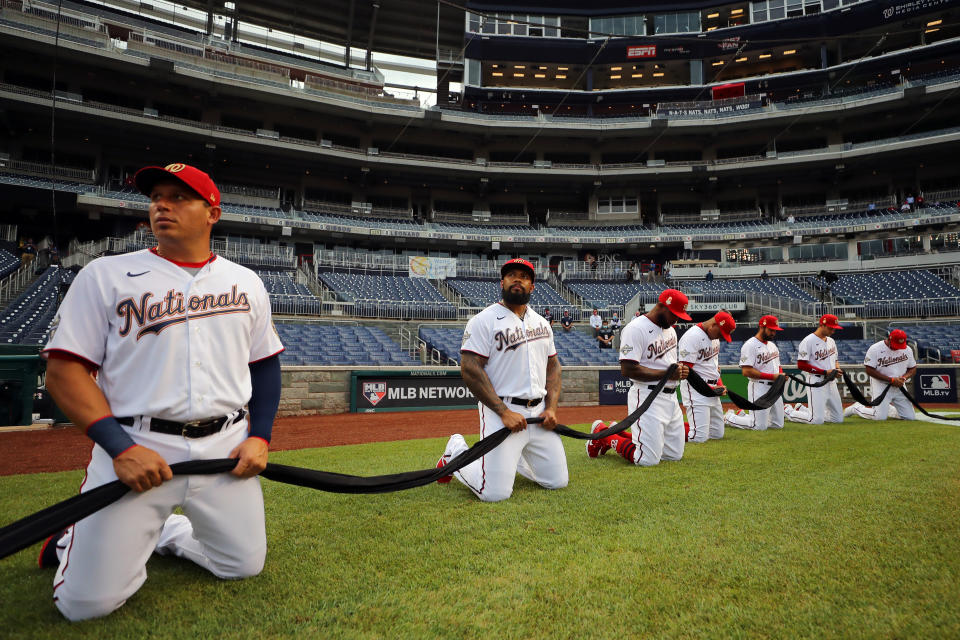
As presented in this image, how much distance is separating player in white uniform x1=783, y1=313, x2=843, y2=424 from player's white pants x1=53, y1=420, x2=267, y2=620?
34.5 feet

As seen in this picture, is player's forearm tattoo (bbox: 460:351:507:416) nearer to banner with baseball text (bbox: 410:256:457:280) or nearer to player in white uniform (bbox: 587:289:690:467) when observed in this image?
player in white uniform (bbox: 587:289:690:467)

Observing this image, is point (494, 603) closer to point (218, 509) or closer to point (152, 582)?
point (218, 509)

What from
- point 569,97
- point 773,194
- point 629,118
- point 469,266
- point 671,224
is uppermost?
point 569,97

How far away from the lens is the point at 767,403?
26.8ft

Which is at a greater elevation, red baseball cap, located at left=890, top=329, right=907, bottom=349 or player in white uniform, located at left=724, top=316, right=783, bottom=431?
red baseball cap, located at left=890, top=329, right=907, bottom=349

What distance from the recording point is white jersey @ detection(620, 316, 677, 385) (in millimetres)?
5859

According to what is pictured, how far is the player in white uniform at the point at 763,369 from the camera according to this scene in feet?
28.9

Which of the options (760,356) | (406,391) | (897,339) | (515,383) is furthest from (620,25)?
(515,383)

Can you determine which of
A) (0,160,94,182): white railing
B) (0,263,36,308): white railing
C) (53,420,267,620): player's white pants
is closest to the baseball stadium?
(53,420,267,620): player's white pants

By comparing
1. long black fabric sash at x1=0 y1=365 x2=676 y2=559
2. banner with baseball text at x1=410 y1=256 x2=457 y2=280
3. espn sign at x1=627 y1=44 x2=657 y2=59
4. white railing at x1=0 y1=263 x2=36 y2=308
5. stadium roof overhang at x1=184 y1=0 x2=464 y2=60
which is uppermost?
stadium roof overhang at x1=184 y1=0 x2=464 y2=60

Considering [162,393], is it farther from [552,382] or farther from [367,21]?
[367,21]

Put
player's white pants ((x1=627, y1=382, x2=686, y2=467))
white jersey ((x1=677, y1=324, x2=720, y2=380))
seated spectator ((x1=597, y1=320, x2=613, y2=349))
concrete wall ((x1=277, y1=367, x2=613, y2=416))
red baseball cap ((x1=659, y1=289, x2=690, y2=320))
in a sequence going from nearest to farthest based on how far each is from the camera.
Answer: player's white pants ((x1=627, y1=382, x2=686, y2=467)) → red baseball cap ((x1=659, y1=289, x2=690, y2=320)) → white jersey ((x1=677, y1=324, x2=720, y2=380)) → concrete wall ((x1=277, y1=367, x2=613, y2=416)) → seated spectator ((x1=597, y1=320, x2=613, y2=349))

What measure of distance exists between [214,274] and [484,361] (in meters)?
2.51

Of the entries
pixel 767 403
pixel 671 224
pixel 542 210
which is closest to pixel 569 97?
pixel 542 210
